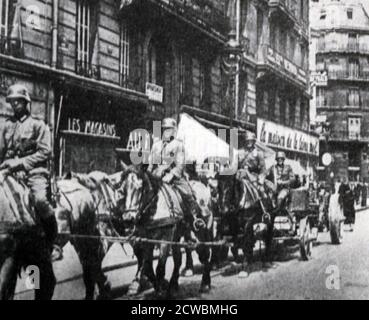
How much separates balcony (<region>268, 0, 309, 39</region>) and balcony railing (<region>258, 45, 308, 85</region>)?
805 millimetres

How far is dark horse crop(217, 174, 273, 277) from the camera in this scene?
30.1 feet

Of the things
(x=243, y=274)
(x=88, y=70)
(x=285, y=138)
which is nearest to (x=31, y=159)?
(x=243, y=274)

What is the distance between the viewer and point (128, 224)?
6.85m

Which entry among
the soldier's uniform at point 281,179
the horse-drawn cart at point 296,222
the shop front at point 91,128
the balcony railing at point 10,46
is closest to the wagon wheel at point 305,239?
the horse-drawn cart at point 296,222

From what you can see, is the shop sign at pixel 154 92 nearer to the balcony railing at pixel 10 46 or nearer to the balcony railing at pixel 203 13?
the balcony railing at pixel 203 13

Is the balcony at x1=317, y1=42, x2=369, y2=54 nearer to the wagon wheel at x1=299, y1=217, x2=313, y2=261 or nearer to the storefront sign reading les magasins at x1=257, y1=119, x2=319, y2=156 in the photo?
the storefront sign reading les magasins at x1=257, y1=119, x2=319, y2=156

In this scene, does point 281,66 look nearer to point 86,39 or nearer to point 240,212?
point 86,39

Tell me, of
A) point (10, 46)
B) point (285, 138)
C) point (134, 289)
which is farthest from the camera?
point (285, 138)

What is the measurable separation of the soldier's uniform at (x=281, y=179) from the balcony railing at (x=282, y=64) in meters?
3.20

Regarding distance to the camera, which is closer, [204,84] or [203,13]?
[204,84]

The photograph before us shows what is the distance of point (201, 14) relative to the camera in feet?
47.1

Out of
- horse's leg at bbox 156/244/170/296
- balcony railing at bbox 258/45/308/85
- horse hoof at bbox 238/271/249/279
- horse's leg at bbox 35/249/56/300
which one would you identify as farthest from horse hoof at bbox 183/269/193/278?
balcony railing at bbox 258/45/308/85

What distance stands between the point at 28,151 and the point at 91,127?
2881 millimetres
